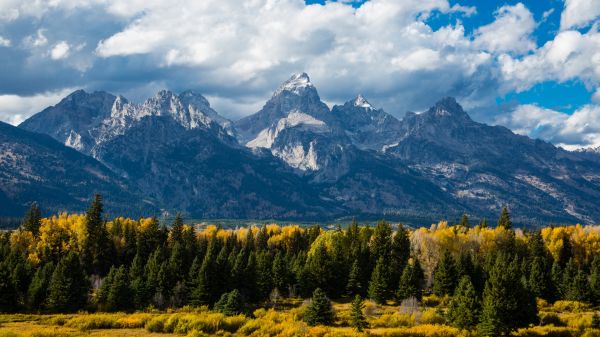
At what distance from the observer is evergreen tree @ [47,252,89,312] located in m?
92.6

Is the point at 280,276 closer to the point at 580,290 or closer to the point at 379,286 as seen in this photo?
the point at 379,286

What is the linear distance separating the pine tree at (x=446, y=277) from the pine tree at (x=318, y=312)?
3795 cm

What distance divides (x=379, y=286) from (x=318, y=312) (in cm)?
2915

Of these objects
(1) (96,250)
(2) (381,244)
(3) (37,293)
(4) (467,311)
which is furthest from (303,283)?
(1) (96,250)

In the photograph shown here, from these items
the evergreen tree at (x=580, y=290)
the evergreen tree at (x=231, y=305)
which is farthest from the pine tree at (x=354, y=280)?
the evergreen tree at (x=580, y=290)

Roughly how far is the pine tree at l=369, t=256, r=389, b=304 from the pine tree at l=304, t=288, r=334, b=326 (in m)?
26.9

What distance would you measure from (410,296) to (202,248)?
5645 centimetres

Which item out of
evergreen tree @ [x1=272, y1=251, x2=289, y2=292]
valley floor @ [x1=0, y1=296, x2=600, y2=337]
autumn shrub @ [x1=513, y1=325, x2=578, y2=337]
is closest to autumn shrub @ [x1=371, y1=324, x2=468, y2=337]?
valley floor @ [x1=0, y1=296, x2=600, y2=337]

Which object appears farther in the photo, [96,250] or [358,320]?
[96,250]

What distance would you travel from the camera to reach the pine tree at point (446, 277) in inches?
4328

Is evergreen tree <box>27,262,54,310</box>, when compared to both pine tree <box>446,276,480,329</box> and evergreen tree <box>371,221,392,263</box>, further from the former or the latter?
evergreen tree <box>371,221,392,263</box>

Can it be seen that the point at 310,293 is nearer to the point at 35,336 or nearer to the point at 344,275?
the point at 344,275

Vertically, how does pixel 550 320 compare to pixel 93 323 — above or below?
above

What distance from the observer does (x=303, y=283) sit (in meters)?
114
